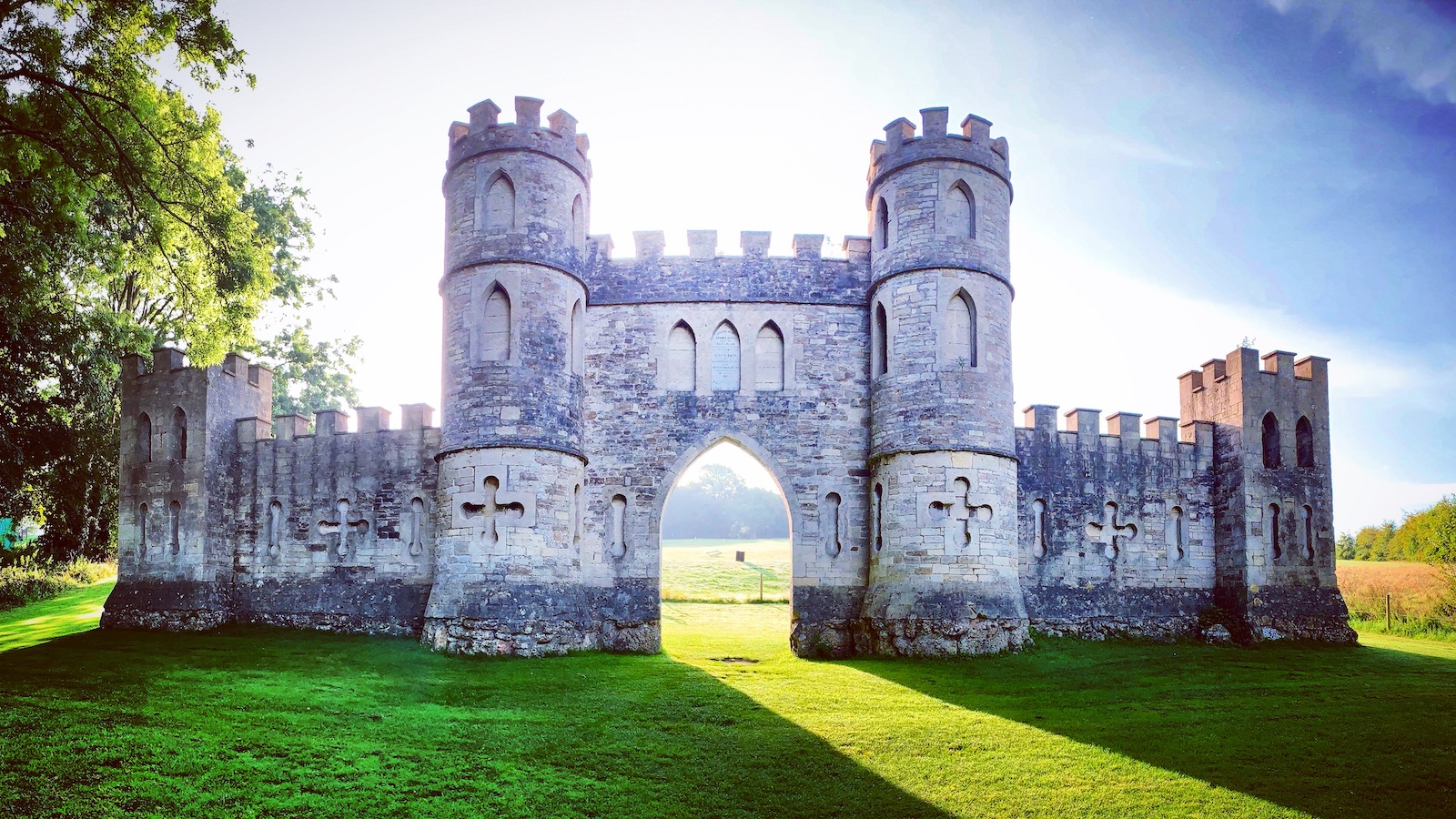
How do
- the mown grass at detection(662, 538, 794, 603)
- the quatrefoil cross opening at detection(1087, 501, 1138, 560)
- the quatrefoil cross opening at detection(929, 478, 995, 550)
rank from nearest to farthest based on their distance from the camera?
1. the quatrefoil cross opening at detection(929, 478, 995, 550)
2. the quatrefoil cross opening at detection(1087, 501, 1138, 560)
3. the mown grass at detection(662, 538, 794, 603)

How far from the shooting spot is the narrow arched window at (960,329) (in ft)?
56.1

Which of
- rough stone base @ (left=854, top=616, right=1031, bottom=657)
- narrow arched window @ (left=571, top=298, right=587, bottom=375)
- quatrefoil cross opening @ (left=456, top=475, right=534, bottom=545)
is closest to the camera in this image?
rough stone base @ (left=854, top=616, right=1031, bottom=657)

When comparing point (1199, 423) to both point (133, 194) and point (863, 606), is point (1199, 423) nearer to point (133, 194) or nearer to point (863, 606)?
point (863, 606)

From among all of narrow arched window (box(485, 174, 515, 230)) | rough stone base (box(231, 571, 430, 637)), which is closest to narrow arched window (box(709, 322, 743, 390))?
narrow arched window (box(485, 174, 515, 230))

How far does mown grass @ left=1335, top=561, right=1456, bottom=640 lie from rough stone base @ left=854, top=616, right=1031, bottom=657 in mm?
11944

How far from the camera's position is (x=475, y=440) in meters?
16.3

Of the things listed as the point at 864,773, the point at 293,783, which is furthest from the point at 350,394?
the point at 864,773

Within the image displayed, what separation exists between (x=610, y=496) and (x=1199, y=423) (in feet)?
42.9

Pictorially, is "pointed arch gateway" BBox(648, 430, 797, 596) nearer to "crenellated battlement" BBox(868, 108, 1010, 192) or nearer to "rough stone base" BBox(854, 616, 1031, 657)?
"rough stone base" BBox(854, 616, 1031, 657)

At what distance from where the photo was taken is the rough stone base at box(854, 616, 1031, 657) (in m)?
15.6

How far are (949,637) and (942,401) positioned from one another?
433 centimetres

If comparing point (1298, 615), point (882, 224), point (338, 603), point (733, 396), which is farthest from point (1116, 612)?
point (338, 603)

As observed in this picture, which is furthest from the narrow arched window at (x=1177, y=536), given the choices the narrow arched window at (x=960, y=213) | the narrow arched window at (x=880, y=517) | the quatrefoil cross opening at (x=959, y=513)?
the narrow arched window at (x=960, y=213)

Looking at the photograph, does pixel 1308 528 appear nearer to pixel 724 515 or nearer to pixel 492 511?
pixel 492 511
